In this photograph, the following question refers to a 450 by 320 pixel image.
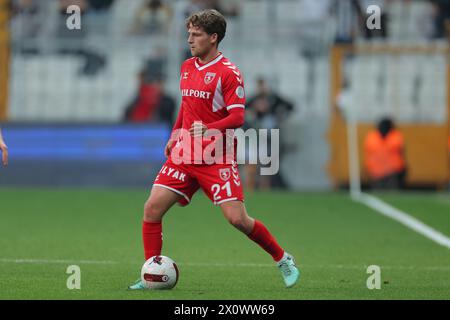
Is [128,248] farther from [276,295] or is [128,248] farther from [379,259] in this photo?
Result: [276,295]

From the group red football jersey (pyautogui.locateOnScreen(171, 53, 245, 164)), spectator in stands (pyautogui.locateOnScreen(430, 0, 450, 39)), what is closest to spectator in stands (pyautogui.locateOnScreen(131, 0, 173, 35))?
spectator in stands (pyautogui.locateOnScreen(430, 0, 450, 39))

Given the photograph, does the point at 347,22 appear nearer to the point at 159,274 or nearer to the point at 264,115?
the point at 264,115

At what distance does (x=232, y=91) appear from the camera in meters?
9.80

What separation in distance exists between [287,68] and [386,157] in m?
3.81

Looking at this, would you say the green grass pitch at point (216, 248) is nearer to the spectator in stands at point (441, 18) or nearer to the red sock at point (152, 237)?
the red sock at point (152, 237)

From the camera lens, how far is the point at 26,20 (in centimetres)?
2750

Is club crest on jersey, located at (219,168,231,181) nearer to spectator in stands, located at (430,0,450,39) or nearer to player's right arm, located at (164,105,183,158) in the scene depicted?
player's right arm, located at (164,105,183,158)

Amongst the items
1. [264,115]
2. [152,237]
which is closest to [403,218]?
[264,115]

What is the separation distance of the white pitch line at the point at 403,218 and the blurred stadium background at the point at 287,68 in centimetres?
277

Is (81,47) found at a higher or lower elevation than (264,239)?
higher

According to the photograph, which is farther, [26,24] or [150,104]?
[26,24]

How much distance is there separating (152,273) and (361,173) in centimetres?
1678

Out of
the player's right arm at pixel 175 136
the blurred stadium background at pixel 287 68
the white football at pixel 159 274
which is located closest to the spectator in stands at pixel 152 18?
the blurred stadium background at pixel 287 68

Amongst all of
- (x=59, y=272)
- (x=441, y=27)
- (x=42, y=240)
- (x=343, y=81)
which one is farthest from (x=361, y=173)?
(x=59, y=272)
